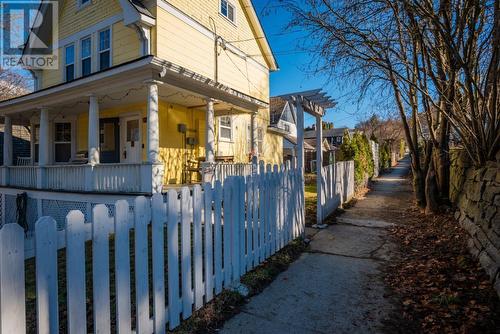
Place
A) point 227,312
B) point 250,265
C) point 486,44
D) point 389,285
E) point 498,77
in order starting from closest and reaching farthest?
1. point 227,312
2. point 389,285
3. point 250,265
4. point 498,77
5. point 486,44

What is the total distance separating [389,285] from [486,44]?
191 inches

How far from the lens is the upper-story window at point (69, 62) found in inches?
455

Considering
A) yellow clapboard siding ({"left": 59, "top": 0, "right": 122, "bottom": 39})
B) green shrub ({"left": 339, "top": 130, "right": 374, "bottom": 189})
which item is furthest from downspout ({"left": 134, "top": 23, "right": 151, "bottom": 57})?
green shrub ({"left": 339, "top": 130, "right": 374, "bottom": 189})

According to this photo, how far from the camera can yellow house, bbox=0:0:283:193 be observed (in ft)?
25.4

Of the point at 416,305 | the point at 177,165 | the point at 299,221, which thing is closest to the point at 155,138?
the point at 177,165

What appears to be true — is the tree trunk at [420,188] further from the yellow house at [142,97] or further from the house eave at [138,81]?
the house eave at [138,81]

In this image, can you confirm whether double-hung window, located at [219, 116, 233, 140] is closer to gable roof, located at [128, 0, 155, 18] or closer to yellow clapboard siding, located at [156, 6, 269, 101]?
yellow clapboard siding, located at [156, 6, 269, 101]

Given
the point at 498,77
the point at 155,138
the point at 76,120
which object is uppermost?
the point at 76,120

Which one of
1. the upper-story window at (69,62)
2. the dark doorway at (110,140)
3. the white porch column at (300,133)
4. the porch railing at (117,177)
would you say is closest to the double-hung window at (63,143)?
the upper-story window at (69,62)

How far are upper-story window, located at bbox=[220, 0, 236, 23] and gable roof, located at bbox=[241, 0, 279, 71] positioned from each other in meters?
0.94

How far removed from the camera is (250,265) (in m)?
3.84

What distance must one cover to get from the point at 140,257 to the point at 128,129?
9.66 metres

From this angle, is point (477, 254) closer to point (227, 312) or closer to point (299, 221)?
point (299, 221)

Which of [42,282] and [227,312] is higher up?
[42,282]
